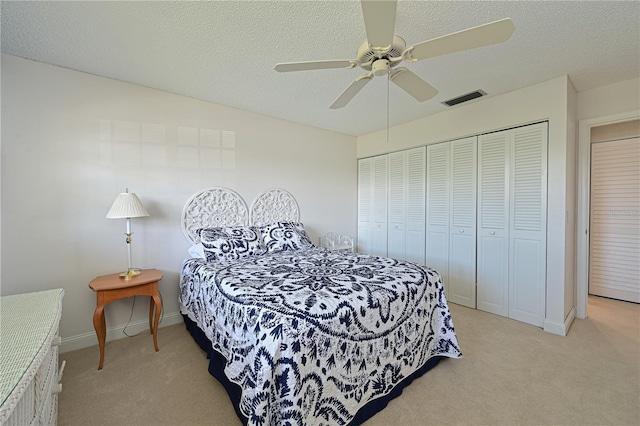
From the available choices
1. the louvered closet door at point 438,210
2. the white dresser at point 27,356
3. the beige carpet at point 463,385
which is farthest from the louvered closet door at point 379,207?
the white dresser at point 27,356

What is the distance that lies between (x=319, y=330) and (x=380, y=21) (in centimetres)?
149

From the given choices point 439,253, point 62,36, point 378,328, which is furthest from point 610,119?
point 62,36

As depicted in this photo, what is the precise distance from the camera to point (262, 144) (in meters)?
3.43

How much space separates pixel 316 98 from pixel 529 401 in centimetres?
306

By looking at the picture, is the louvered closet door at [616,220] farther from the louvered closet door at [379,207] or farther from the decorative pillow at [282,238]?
the decorative pillow at [282,238]

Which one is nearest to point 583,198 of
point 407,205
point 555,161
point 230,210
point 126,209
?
point 555,161

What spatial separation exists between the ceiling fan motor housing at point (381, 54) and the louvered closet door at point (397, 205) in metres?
2.50

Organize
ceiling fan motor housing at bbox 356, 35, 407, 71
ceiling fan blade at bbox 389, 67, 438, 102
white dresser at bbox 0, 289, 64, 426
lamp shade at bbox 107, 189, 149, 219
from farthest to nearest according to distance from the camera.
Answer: lamp shade at bbox 107, 189, 149, 219
ceiling fan blade at bbox 389, 67, 438, 102
ceiling fan motor housing at bbox 356, 35, 407, 71
white dresser at bbox 0, 289, 64, 426

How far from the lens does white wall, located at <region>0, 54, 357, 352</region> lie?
211cm

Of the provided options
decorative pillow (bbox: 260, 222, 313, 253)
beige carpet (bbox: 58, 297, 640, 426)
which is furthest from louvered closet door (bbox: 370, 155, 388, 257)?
beige carpet (bbox: 58, 297, 640, 426)

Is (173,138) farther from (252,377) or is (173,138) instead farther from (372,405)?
(372,405)

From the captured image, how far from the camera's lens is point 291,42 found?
191 centimetres

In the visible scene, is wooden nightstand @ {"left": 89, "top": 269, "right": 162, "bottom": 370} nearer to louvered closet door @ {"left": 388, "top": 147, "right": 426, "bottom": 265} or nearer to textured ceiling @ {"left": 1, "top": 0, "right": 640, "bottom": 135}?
textured ceiling @ {"left": 1, "top": 0, "right": 640, "bottom": 135}

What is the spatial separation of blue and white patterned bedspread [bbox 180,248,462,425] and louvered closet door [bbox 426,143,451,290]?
148cm
